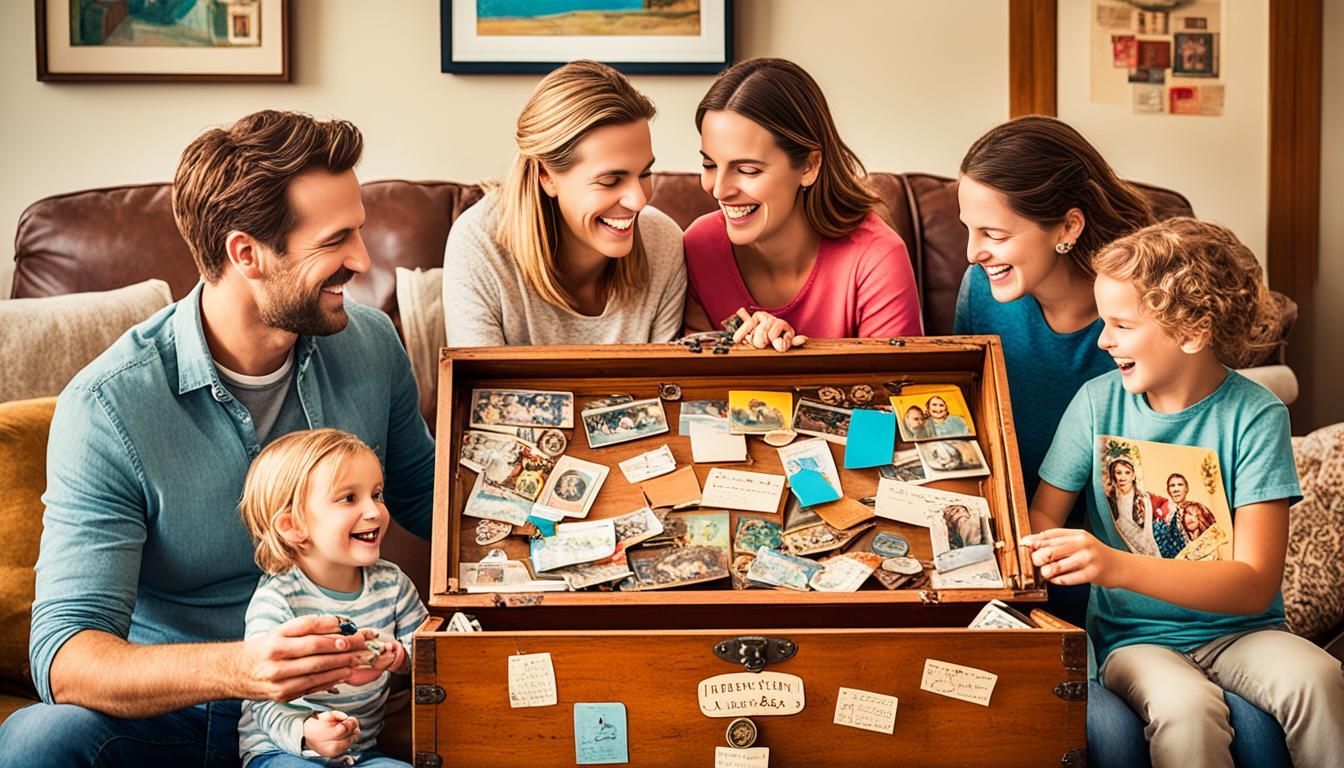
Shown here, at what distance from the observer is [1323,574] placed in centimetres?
205

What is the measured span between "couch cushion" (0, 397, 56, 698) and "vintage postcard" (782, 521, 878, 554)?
1188 millimetres

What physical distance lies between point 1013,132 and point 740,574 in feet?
2.89

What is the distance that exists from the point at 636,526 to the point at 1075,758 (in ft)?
2.19

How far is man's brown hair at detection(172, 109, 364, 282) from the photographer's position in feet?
5.28

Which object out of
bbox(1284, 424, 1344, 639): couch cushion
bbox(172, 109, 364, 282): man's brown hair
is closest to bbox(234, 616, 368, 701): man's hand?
bbox(172, 109, 364, 282): man's brown hair

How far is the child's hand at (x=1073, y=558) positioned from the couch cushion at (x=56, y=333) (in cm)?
173

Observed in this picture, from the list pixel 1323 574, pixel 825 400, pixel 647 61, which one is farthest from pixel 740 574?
pixel 647 61

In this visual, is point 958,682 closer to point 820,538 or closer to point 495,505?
point 820,538

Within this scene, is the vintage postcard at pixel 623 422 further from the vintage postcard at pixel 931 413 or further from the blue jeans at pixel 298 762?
the blue jeans at pixel 298 762

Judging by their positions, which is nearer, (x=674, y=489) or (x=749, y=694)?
(x=749, y=694)

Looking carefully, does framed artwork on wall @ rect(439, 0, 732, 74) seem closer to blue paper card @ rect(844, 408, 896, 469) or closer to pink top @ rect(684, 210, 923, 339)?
pink top @ rect(684, 210, 923, 339)

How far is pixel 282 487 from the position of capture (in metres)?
1.54

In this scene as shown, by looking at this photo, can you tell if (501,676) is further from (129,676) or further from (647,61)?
(647,61)

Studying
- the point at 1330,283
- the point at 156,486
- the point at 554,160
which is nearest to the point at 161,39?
the point at 554,160
